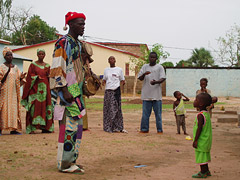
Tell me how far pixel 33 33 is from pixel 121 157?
54387 mm

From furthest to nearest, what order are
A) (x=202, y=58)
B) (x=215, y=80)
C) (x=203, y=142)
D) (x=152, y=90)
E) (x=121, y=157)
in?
1. (x=202, y=58)
2. (x=215, y=80)
3. (x=152, y=90)
4. (x=121, y=157)
5. (x=203, y=142)

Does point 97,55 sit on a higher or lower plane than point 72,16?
higher

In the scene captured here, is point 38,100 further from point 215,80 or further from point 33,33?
point 33,33

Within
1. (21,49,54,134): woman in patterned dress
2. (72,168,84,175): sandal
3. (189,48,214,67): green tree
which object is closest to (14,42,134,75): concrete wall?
(189,48,214,67): green tree

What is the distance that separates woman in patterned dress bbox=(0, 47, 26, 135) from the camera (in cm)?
903

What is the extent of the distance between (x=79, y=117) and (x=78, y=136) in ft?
1.12

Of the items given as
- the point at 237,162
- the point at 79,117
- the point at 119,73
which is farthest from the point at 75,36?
the point at 119,73

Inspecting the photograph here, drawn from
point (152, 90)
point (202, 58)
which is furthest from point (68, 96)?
point (202, 58)

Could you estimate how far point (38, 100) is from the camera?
9.33m

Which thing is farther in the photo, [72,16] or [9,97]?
[9,97]

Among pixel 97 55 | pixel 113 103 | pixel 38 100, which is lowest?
pixel 113 103

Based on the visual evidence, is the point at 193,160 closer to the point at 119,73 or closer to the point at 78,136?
the point at 78,136

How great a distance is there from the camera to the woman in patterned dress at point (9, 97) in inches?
356

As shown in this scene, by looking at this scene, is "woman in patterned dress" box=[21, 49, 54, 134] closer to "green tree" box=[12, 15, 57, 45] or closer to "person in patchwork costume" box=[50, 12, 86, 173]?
"person in patchwork costume" box=[50, 12, 86, 173]
